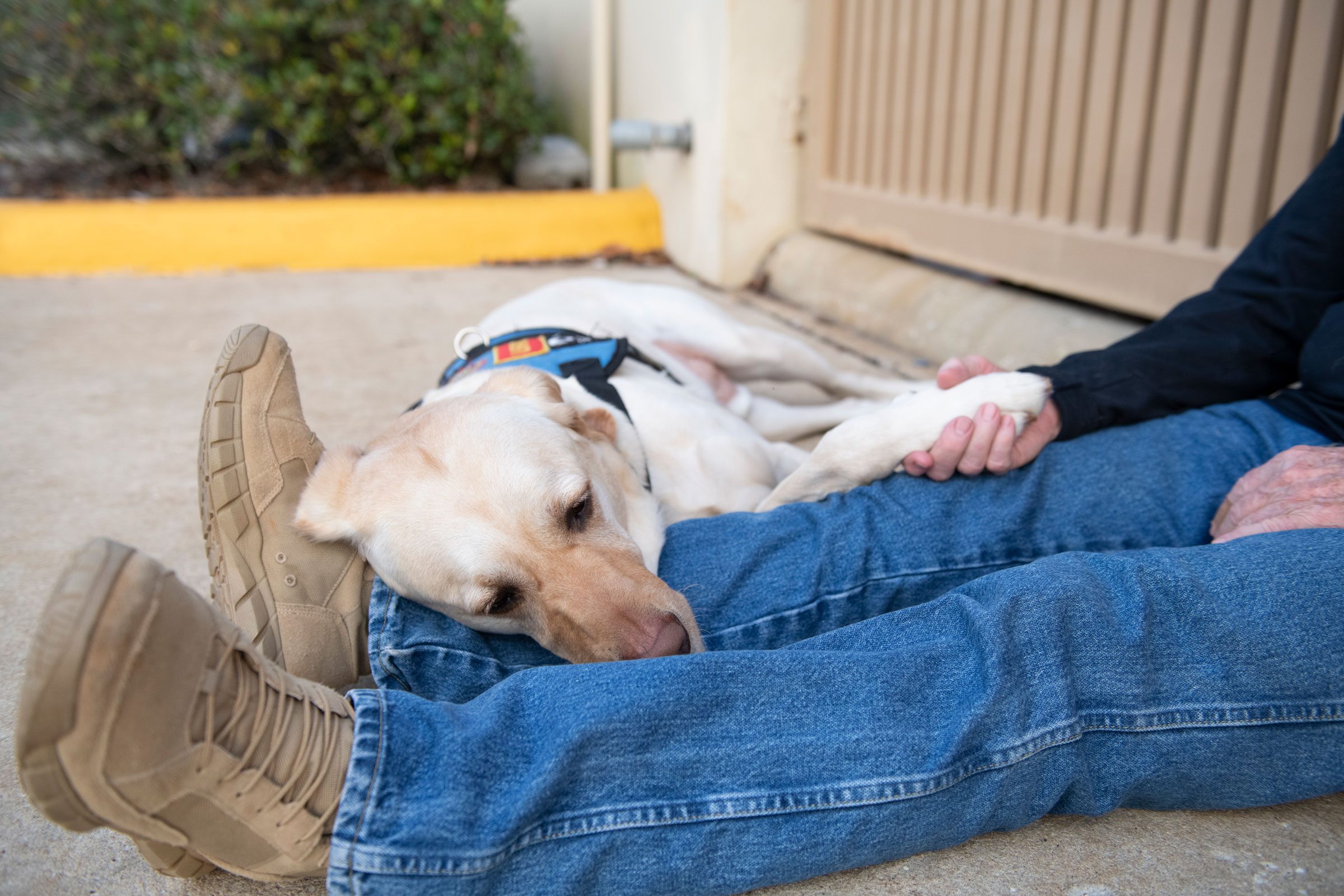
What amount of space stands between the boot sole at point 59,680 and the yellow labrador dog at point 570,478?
63 centimetres

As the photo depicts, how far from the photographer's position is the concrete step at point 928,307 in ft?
10.8

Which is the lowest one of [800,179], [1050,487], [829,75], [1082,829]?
[1082,829]

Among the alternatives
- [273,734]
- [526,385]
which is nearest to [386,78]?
[526,385]

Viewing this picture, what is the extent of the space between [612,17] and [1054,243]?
4.13 metres

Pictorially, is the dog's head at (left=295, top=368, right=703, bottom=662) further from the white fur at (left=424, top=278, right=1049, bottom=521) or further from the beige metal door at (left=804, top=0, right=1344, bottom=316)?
the beige metal door at (left=804, top=0, right=1344, bottom=316)

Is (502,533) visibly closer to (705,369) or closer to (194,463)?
(705,369)

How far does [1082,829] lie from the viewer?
4.61 feet

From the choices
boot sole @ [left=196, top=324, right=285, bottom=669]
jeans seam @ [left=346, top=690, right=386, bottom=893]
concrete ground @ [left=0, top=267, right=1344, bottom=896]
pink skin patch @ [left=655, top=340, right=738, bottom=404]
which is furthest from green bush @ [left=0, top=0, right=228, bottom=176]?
jeans seam @ [left=346, top=690, right=386, bottom=893]

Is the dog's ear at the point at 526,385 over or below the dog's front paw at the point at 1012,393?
below

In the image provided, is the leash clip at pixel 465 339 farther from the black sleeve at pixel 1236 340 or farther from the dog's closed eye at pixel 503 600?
the black sleeve at pixel 1236 340

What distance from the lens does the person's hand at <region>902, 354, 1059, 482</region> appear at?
1835 mm

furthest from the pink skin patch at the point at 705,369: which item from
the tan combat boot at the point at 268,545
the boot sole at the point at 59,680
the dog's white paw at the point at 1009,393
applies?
the boot sole at the point at 59,680

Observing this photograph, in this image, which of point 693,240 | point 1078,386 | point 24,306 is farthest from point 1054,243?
point 24,306

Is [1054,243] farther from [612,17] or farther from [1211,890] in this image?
[612,17]
